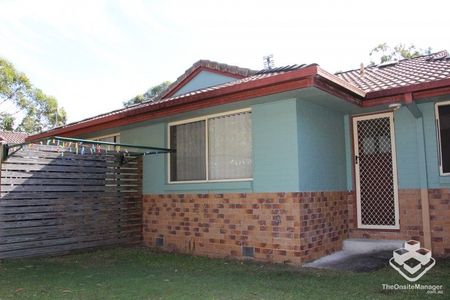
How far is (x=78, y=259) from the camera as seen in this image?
293 inches

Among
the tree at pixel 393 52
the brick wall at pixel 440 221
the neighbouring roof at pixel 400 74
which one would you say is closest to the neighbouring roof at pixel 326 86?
the neighbouring roof at pixel 400 74

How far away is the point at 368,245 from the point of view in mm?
7152

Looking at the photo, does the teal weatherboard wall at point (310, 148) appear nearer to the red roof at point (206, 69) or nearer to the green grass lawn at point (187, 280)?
the green grass lawn at point (187, 280)

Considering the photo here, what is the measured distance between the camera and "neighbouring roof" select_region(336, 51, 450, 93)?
6.85 m

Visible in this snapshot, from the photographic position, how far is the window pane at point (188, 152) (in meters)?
8.16

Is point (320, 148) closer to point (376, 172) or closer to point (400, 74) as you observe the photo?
point (376, 172)

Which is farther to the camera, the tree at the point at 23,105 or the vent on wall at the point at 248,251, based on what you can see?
the tree at the point at 23,105

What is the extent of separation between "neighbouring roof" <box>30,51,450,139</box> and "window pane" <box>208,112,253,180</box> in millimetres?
709

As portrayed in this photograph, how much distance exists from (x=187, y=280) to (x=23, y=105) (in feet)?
91.7

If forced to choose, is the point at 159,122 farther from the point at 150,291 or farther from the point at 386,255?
the point at 386,255

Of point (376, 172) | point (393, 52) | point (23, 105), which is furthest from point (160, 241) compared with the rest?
point (393, 52)

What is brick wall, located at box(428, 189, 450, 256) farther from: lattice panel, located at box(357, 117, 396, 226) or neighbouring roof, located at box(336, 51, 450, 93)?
neighbouring roof, located at box(336, 51, 450, 93)

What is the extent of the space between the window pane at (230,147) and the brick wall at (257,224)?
18.0 inches

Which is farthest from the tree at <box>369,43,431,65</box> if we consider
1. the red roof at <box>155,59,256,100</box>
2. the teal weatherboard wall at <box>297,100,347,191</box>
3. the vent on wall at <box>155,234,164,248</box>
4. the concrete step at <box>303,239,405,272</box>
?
the vent on wall at <box>155,234,164,248</box>
